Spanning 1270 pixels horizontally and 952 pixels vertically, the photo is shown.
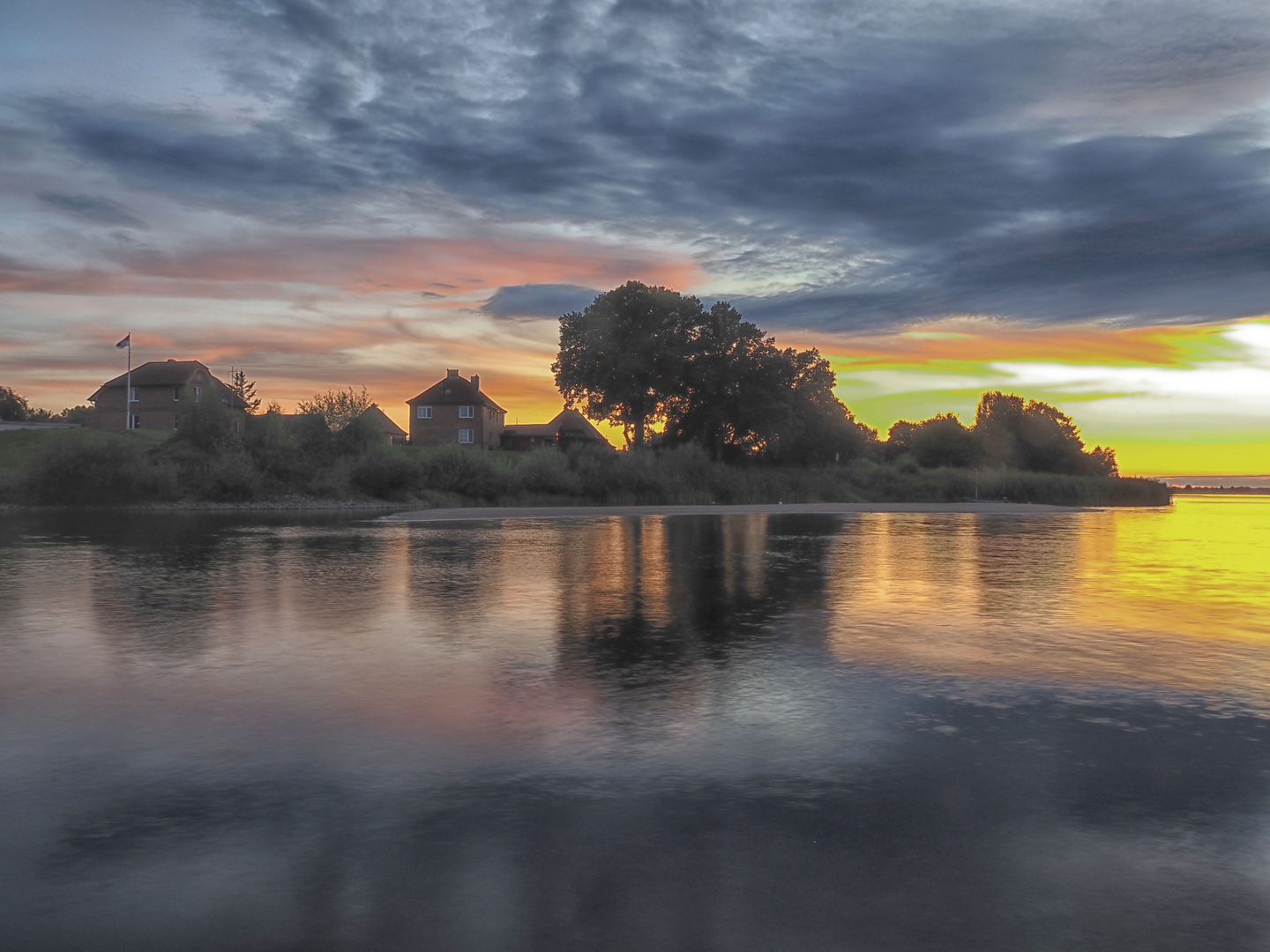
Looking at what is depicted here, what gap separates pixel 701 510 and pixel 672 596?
34852 millimetres

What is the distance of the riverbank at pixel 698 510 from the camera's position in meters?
44.9

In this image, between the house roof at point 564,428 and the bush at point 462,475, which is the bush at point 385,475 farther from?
the house roof at point 564,428

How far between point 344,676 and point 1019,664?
7.01 m

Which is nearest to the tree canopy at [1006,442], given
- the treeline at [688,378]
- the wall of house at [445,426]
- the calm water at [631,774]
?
the treeline at [688,378]

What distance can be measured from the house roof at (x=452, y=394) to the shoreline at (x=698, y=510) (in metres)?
45.8

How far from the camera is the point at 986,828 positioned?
5469mm

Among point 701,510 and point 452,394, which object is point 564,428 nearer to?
point 452,394

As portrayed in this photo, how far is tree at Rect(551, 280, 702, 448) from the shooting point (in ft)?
234

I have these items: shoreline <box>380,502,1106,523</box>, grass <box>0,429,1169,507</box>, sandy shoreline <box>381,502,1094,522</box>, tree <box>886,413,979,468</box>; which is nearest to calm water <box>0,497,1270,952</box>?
shoreline <box>380,502,1106,523</box>

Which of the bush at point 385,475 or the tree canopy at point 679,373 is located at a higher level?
the tree canopy at point 679,373

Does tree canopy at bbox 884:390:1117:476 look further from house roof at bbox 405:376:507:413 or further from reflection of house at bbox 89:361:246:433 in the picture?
reflection of house at bbox 89:361:246:433

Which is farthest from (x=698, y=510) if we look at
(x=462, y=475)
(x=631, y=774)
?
(x=631, y=774)

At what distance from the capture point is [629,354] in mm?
70312

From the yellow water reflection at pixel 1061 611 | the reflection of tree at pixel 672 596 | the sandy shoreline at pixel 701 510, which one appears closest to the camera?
the yellow water reflection at pixel 1061 611
